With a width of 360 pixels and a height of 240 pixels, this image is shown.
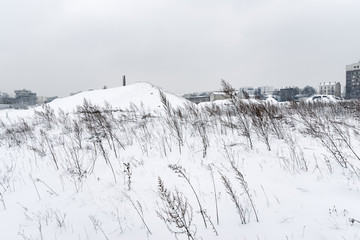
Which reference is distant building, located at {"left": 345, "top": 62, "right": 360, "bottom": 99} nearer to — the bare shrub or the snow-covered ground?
the snow-covered ground

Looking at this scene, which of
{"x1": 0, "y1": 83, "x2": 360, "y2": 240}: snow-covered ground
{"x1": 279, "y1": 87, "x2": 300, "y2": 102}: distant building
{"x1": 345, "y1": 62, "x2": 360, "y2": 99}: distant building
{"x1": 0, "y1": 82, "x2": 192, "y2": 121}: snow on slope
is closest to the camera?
{"x1": 0, "y1": 83, "x2": 360, "y2": 240}: snow-covered ground

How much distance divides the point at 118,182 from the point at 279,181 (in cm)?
218

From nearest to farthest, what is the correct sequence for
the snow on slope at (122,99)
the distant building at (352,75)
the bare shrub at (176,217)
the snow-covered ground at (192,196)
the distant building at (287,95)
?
the bare shrub at (176,217) < the snow-covered ground at (192,196) < the distant building at (287,95) < the snow on slope at (122,99) < the distant building at (352,75)

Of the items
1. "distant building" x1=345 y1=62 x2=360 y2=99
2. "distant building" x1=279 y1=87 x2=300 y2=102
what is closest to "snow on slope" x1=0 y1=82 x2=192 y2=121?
"distant building" x1=279 y1=87 x2=300 y2=102

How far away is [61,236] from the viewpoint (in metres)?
1.73

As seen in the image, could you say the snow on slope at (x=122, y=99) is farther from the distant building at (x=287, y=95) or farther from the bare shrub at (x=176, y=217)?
the bare shrub at (x=176, y=217)

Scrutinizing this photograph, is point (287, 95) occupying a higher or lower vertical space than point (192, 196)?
higher

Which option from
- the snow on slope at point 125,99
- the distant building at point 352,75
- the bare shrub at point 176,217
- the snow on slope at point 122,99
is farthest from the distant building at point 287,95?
the distant building at point 352,75

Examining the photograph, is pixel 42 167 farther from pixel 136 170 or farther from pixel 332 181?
→ pixel 332 181

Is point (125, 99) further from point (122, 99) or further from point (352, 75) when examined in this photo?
point (352, 75)

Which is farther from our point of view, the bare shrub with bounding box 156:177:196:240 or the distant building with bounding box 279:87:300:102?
the distant building with bounding box 279:87:300:102

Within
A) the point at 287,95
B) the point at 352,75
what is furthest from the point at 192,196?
the point at 352,75

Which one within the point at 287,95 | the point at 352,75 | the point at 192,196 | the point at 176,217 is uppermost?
the point at 352,75

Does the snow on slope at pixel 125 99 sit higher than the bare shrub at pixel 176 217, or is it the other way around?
the snow on slope at pixel 125 99
